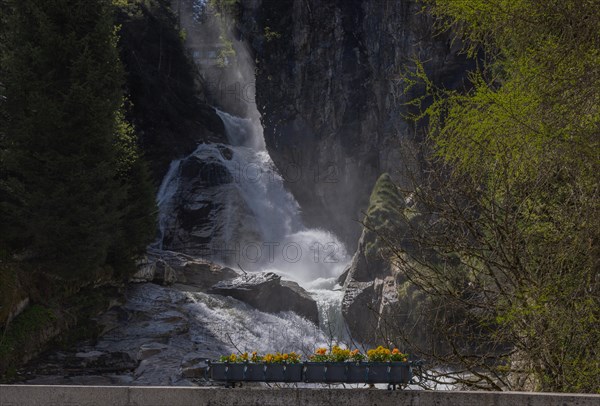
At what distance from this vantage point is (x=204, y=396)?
603cm

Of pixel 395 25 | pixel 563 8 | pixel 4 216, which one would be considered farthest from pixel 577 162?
pixel 395 25

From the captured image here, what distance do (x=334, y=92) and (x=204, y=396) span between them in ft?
116

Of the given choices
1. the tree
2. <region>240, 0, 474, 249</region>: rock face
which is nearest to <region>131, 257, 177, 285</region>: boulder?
the tree

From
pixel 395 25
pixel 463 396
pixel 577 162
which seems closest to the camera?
pixel 463 396

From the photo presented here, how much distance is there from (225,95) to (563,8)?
52.2 meters

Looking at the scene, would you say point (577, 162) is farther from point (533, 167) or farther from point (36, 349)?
point (36, 349)

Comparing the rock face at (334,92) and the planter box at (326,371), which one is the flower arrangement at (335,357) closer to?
the planter box at (326,371)

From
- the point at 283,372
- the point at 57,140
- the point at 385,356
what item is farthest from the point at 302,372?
the point at 57,140

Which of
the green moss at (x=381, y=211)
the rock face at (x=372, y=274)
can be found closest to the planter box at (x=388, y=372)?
the rock face at (x=372, y=274)

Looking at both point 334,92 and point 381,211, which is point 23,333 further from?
point 334,92

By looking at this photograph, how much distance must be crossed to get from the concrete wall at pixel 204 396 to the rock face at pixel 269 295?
775 inches

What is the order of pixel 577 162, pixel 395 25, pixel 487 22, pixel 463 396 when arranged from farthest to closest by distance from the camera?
pixel 395 25 → pixel 487 22 → pixel 577 162 → pixel 463 396

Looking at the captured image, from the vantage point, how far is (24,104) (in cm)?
1930

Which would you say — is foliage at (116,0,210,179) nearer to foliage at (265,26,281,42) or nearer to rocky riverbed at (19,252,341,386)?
foliage at (265,26,281,42)
